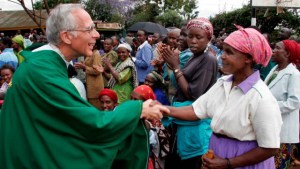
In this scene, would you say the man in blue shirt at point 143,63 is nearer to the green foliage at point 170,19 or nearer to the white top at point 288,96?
the white top at point 288,96

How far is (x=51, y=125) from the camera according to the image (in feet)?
7.72

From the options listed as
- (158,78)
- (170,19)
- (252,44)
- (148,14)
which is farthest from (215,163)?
(148,14)

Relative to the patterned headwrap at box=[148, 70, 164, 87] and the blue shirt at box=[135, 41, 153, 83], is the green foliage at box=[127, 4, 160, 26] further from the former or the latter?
the patterned headwrap at box=[148, 70, 164, 87]

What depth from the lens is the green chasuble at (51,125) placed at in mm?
2338

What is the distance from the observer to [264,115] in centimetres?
246

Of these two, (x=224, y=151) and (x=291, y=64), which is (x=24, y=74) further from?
(x=291, y=64)

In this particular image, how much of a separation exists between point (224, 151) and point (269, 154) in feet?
1.04

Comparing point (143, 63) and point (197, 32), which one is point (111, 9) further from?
point (197, 32)

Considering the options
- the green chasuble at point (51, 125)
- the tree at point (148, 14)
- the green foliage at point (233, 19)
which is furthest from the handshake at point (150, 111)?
the tree at point (148, 14)

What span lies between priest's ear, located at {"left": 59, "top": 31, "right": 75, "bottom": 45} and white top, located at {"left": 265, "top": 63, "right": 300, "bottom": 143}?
9.27 feet

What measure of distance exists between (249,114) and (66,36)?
4.63ft

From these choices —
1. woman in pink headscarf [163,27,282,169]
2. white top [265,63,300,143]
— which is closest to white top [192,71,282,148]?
woman in pink headscarf [163,27,282,169]

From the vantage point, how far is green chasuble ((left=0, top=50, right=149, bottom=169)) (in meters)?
2.34

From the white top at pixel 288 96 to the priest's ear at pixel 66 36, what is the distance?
283cm
